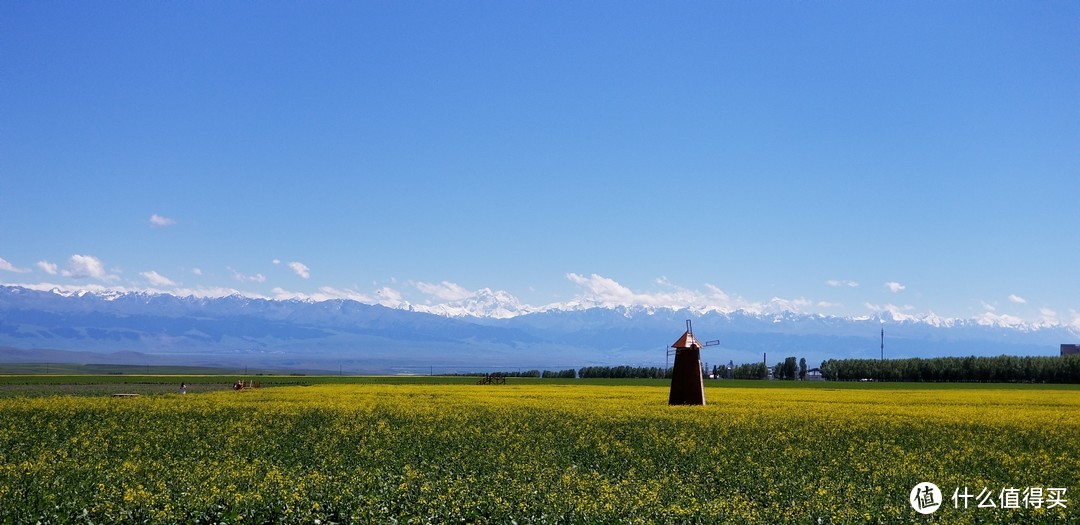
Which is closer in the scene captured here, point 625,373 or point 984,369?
point 984,369

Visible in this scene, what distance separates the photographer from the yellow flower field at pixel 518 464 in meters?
16.1

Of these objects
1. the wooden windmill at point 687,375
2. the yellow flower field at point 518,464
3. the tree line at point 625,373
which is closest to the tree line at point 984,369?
the tree line at point 625,373

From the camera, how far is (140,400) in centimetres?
4619

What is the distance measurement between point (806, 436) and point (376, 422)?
15907 millimetres

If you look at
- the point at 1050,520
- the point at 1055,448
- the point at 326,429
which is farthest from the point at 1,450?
the point at 1055,448

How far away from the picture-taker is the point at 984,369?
140m

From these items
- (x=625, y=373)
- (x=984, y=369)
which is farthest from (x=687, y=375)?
(x=625, y=373)

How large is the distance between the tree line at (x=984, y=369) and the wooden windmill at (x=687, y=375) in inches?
4189

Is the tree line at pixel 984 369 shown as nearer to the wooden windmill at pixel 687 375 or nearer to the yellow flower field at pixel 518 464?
the wooden windmill at pixel 687 375

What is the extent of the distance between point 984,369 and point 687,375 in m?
112

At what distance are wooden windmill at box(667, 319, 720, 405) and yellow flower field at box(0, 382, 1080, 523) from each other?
5.98m

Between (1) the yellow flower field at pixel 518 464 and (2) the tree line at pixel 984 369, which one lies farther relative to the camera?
(2) the tree line at pixel 984 369

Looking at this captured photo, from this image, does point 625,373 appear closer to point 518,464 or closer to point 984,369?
point 984,369

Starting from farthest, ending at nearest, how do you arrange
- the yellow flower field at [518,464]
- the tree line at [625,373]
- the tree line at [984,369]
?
the tree line at [625,373]
the tree line at [984,369]
the yellow flower field at [518,464]
